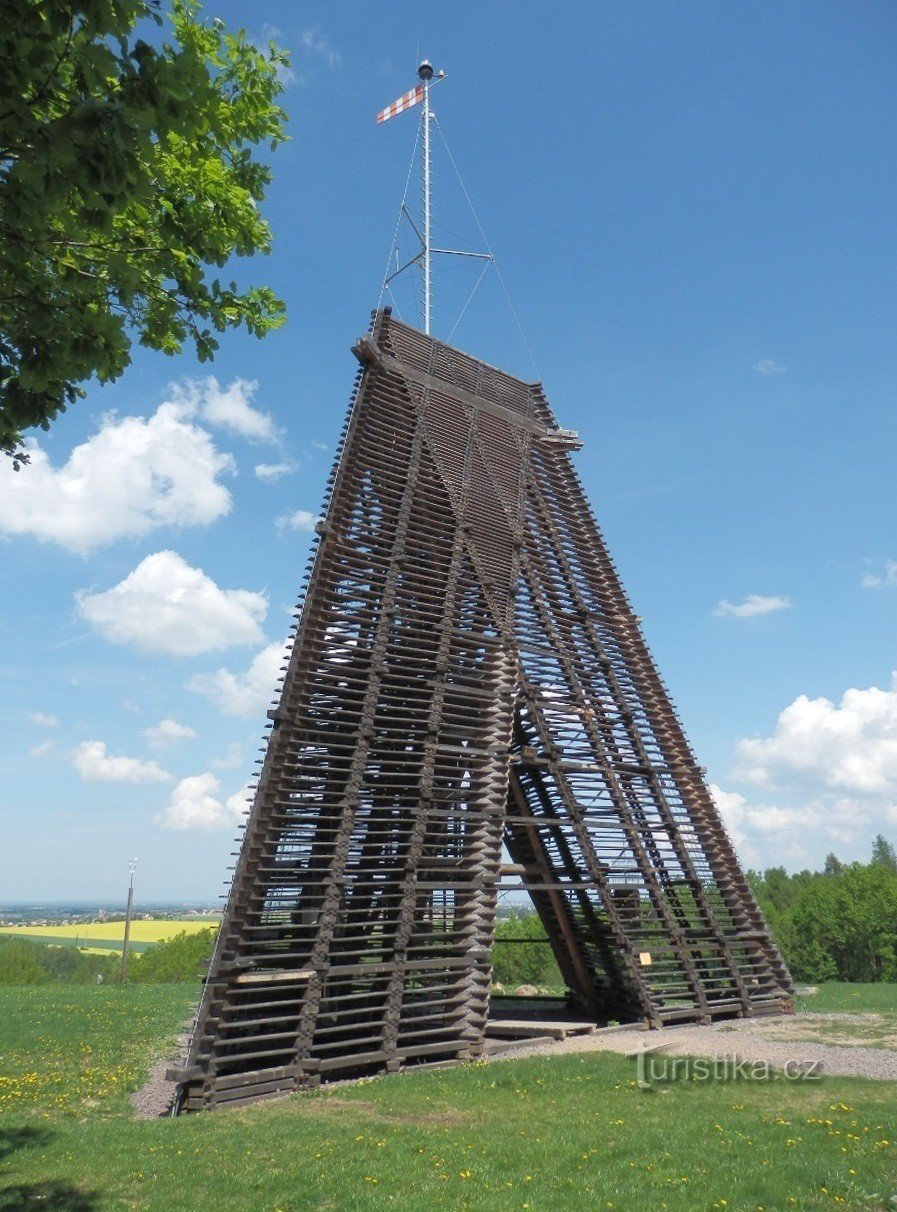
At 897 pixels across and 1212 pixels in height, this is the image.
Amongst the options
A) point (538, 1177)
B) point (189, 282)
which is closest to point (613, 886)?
point (538, 1177)

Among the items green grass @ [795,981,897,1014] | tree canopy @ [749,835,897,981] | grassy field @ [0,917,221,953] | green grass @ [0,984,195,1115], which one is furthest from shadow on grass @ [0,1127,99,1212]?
grassy field @ [0,917,221,953]

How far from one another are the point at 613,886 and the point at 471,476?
10.1 metres

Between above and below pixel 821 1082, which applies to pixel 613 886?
above

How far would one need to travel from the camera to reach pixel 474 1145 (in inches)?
343

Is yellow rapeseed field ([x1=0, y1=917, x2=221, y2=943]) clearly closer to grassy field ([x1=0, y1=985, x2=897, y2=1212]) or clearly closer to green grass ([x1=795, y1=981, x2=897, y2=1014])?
green grass ([x1=795, y1=981, x2=897, y2=1014])

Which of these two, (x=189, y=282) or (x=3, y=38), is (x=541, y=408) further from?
(x=3, y=38)

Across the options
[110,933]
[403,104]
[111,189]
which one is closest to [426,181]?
[403,104]

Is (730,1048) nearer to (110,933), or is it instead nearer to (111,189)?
(111,189)

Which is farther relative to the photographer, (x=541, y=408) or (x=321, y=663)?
(x=541, y=408)

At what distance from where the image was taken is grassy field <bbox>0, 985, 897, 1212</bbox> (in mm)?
7203

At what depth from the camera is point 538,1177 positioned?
25.3 feet

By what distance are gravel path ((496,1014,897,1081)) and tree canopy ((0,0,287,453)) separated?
13.2 meters

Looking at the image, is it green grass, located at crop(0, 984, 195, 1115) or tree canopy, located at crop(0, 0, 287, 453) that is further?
green grass, located at crop(0, 984, 195, 1115)

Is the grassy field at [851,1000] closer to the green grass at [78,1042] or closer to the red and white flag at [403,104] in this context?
the green grass at [78,1042]
